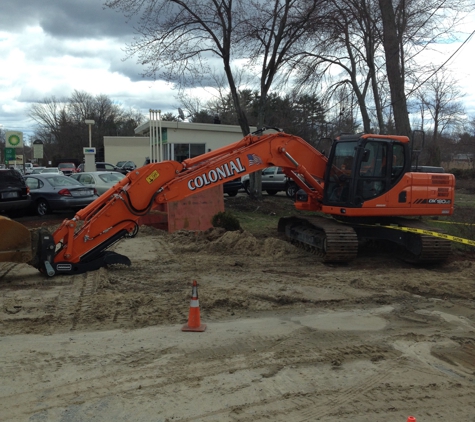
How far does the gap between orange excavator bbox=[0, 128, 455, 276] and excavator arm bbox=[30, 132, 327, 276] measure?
16 mm

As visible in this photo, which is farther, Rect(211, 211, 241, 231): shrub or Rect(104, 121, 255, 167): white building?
Rect(104, 121, 255, 167): white building

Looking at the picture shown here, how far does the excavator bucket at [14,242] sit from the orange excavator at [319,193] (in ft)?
1.05

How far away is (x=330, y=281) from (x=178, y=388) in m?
4.59

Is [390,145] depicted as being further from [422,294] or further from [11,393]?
[11,393]

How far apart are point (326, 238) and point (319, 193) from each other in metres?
1.45

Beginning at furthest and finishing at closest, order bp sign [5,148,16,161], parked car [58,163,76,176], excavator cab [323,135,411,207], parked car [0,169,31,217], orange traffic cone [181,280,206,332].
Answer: parked car [58,163,76,176], bp sign [5,148,16,161], parked car [0,169,31,217], excavator cab [323,135,411,207], orange traffic cone [181,280,206,332]

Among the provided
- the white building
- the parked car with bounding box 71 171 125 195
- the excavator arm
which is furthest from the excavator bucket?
the white building

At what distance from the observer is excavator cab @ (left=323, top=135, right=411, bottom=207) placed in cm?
1013

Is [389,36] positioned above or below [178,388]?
above

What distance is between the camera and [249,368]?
5.01 m

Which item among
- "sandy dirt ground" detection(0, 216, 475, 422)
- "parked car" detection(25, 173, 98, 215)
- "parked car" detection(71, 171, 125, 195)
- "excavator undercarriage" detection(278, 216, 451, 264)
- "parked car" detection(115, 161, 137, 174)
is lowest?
"sandy dirt ground" detection(0, 216, 475, 422)

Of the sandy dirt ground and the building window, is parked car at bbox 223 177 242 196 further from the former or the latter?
the sandy dirt ground

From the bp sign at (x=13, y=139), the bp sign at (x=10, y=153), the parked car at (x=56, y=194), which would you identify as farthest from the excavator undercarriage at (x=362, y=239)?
the bp sign at (x=10, y=153)

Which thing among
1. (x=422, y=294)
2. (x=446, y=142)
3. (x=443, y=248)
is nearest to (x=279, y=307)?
(x=422, y=294)
